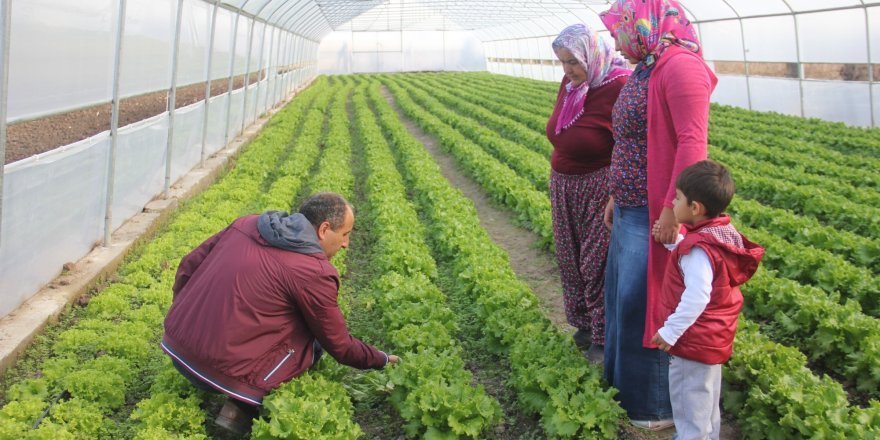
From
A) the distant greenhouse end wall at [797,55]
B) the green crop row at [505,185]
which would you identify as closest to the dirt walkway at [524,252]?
the green crop row at [505,185]

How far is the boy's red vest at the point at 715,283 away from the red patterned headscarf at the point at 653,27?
99 cm

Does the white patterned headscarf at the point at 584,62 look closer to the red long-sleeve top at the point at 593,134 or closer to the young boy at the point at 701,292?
the red long-sleeve top at the point at 593,134

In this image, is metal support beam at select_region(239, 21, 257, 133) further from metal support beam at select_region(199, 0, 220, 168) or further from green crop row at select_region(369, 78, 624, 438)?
green crop row at select_region(369, 78, 624, 438)

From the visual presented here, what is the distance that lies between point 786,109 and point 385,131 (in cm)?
1128

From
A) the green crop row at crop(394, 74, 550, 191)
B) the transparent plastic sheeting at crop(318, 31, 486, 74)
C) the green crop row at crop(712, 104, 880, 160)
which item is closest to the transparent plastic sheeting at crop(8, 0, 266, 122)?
the green crop row at crop(394, 74, 550, 191)

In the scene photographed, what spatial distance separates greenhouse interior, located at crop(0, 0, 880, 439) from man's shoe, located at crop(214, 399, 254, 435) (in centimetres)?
3

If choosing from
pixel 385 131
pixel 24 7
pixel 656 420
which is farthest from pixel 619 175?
pixel 385 131

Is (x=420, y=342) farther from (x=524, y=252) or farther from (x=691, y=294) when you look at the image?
(x=524, y=252)

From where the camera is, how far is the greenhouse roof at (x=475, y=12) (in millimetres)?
19797

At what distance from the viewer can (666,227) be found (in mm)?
3742

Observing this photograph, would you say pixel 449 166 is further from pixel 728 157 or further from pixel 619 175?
pixel 619 175

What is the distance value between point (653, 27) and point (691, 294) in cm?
145

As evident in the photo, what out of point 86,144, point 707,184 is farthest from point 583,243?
point 86,144

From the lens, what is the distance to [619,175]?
430cm
